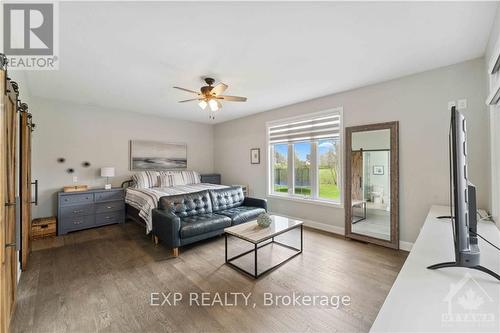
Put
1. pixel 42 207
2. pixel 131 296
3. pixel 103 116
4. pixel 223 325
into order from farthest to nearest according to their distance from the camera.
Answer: pixel 103 116 → pixel 42 207 → pixel 131 296 → pixel 223 325

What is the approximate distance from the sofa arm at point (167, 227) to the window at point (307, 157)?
262 centimetres

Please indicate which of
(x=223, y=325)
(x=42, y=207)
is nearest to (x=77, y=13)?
(x=223, y=325)

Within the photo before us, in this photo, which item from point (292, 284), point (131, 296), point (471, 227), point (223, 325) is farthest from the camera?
point (292, 284)

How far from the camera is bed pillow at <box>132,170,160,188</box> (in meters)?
4.75

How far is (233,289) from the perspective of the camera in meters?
2.22

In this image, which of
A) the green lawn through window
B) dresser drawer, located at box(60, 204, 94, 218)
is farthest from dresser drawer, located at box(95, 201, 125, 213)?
the green lawn through window

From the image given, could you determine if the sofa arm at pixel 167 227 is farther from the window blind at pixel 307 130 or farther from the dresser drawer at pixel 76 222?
the window blind at pixel 307 130

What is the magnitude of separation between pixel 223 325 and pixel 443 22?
3.35 m

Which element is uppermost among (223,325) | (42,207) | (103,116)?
(103,116)

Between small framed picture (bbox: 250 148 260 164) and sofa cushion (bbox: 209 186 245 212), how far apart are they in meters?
1.12

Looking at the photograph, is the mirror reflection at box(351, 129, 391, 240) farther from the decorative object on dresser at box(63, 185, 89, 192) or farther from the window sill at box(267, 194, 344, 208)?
the decorative object on dresser at box(63, 185, 89, 192)

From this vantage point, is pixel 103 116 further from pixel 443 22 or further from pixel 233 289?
pixel 443 22

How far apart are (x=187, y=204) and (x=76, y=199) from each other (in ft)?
7.81

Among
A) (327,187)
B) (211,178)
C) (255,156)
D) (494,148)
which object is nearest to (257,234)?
(327,187)
